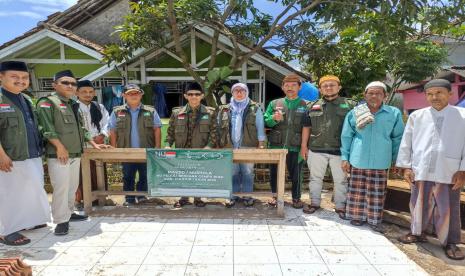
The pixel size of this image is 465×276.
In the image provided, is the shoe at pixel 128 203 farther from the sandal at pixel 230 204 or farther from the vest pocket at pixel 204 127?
the vest pocket at pixel 204 127

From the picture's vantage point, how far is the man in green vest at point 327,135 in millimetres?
4297

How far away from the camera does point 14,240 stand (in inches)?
138

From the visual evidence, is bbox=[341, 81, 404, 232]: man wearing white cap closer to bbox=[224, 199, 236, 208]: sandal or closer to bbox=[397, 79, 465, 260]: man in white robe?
bbox=[397, 79, 465, 260]: man in white robe

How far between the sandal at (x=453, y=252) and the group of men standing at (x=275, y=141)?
11 millimetres

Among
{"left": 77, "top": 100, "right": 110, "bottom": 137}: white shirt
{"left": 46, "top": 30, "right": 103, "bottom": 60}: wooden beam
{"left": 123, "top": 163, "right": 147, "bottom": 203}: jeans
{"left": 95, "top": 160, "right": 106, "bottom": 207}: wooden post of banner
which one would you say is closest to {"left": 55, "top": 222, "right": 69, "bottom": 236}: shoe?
{"left": 95, "top": 160, "right": 106, "bottom": 207}: wooden post of banner

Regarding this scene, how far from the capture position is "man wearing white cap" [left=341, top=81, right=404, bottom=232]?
12.8ft

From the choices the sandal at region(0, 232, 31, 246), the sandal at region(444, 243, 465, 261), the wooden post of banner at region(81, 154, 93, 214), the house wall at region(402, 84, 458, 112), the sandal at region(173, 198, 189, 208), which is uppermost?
the house wall at region(402, 84, 458, 112)

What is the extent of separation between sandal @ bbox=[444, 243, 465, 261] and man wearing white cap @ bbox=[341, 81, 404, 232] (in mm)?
730

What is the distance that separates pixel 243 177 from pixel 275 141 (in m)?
0.71

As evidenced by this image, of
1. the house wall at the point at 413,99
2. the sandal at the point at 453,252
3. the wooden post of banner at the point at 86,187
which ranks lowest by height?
the sandal at the point at 453,252

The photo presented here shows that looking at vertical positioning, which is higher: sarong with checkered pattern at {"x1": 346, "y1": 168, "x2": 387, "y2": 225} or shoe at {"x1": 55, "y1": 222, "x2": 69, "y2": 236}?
sarong with checkered pattern at {"x1": 346, "y1": 168, "x2": 387, "y2": 225}

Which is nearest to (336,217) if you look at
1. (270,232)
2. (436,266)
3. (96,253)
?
(270,232)

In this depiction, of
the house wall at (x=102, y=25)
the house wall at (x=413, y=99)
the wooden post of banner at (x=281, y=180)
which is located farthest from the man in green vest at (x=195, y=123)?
the house wall at (x=413, y=99)

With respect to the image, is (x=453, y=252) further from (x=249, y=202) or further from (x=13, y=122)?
(x=13, y=122)
